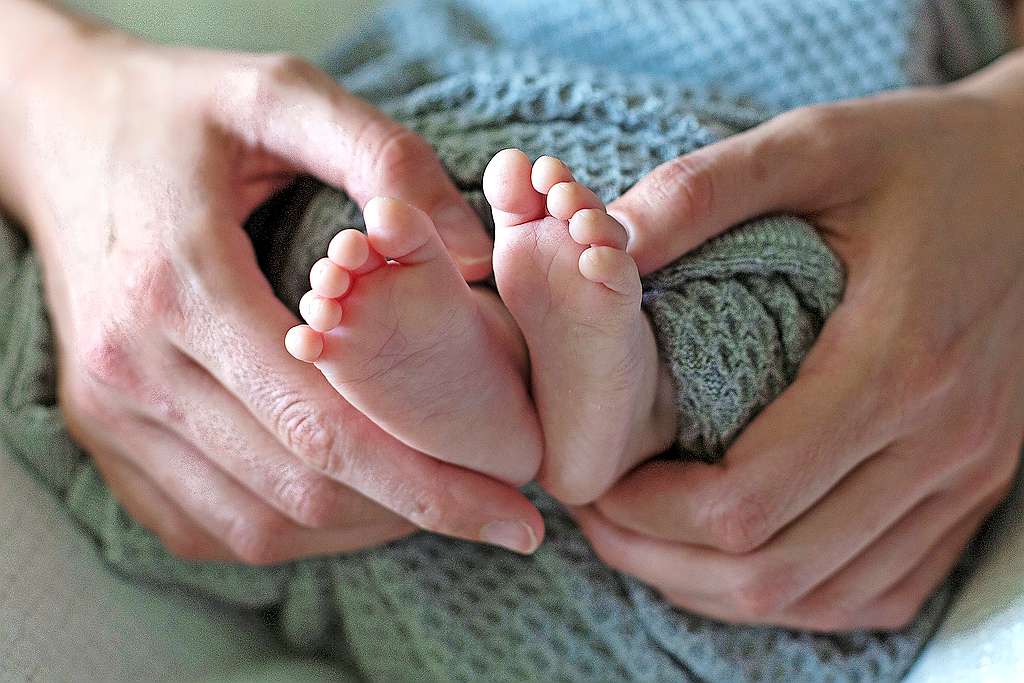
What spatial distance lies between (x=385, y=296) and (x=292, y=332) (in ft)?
0.15

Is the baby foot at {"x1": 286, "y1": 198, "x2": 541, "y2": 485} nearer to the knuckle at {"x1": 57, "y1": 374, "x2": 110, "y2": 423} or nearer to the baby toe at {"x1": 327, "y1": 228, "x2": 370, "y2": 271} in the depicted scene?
the baby toe at {"x1": 327, "y1": 228, "x2": 370, "y2": 271}

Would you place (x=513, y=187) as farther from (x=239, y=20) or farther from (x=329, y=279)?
(x=239, y=20)

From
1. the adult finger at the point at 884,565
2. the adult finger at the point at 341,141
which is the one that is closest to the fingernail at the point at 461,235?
the adult finger at the point at 341,141

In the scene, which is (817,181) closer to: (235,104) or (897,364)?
(897,364)

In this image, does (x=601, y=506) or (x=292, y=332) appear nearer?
(x=292, y=332)

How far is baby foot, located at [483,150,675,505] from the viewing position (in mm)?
463

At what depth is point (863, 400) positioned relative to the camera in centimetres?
63

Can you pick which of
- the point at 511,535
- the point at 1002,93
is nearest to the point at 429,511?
the point at 511,535

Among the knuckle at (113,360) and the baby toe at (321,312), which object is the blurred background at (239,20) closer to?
the knuckle at (113,360)

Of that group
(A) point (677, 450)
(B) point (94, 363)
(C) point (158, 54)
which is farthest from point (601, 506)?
(C) point (158, 54)

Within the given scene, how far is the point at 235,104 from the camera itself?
0.65 m

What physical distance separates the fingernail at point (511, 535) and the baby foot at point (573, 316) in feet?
0.11

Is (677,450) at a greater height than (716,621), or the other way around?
(677,450)

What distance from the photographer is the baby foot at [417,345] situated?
0.44 m
